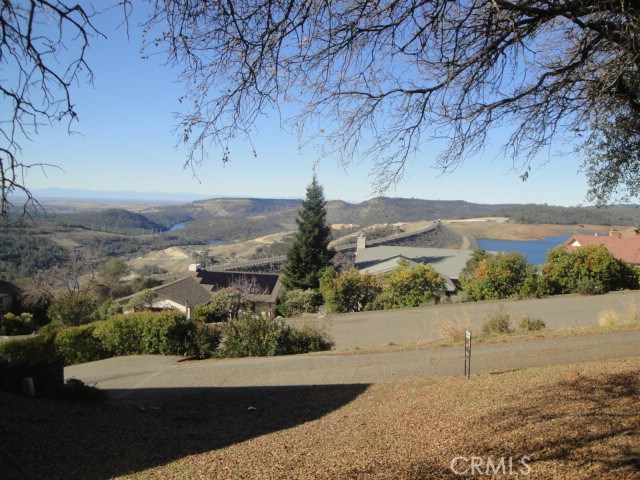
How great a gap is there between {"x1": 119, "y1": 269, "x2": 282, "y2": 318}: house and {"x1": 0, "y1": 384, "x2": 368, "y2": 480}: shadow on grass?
64.3ft

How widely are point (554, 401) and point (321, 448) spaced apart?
2.86m

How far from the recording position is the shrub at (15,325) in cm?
2699

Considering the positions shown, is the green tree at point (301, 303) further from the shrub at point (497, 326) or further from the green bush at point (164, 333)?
the shrub at point (497, 326)

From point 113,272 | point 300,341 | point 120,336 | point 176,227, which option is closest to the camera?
point 300,341

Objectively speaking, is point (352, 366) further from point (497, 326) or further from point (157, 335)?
point (157, 335)

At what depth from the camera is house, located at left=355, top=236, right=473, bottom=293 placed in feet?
115

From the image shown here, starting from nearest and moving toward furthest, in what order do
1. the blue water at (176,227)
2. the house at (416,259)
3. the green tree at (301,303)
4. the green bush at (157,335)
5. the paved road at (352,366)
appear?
the paved road at (352,366) < the green bush at (157,335) < the green tree at (301,303) < the house at (416,259) < the blue water at (176,227)

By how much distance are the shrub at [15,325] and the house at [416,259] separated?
2140 cm

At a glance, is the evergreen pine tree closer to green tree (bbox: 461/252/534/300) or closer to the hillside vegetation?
the hillside vegetation

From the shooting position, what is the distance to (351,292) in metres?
22.0

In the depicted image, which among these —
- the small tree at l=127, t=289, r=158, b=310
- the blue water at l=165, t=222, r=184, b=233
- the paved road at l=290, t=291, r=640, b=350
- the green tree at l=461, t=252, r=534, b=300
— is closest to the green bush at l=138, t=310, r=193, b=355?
the paved road at l=290, t=291, r=640, b=350

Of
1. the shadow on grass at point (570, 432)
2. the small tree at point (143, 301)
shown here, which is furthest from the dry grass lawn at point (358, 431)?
the small tree at point (143, 301)

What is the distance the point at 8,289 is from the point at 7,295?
2.65ft

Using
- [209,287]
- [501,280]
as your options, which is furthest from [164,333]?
[209,287]
